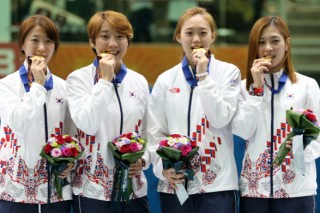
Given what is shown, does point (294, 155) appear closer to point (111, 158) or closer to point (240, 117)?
point (240, 117)

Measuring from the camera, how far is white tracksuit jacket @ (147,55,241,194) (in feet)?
14.5

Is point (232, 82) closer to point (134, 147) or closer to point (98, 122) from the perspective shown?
point (134, 147)

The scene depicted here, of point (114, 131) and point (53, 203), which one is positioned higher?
point (114, 131)

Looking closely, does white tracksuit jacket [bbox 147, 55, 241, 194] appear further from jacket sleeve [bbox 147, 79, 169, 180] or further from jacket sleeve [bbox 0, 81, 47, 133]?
jacket sleeve [bbox 0, 81, 47, 133]

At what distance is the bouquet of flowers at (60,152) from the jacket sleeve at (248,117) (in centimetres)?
94

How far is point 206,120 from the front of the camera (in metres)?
4.52

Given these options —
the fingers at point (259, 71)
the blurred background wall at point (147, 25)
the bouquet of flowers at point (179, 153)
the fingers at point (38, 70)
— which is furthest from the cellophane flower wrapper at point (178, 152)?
the blurred background wall at point (147, 25)

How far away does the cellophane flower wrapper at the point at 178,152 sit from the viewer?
A: 4355mm

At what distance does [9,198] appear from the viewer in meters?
4.55

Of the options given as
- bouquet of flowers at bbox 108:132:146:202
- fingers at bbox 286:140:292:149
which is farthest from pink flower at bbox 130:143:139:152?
fingers at bbox 286:140:292:149

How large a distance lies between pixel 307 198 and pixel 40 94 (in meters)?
1.67

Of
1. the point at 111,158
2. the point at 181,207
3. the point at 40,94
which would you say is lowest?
the point at 181,207

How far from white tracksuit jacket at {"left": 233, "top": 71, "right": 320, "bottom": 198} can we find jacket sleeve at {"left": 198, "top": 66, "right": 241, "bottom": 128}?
0.25ft

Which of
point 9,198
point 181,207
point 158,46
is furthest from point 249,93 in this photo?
point 158,46
